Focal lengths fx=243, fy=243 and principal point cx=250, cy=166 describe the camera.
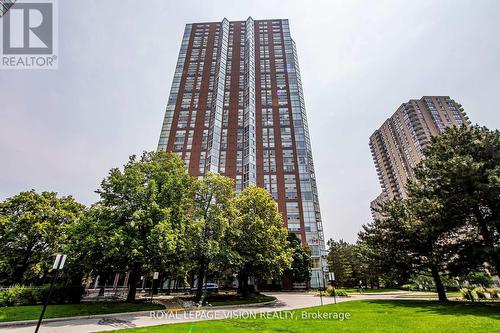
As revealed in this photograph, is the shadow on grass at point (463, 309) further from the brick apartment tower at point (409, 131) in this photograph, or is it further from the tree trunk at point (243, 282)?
the brick apartment tower at point (409, 131)

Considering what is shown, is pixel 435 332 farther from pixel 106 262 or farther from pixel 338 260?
pixel 338 260

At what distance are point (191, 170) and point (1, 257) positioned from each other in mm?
42079

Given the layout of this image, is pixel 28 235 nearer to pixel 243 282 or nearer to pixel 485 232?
pixel 243 282

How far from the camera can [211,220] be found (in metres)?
24.9

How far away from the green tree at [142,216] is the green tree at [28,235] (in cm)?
998

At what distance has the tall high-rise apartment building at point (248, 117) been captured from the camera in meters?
63.2

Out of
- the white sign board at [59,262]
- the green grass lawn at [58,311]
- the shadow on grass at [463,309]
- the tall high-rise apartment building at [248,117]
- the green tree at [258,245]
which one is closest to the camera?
the white sign board at [59,262]

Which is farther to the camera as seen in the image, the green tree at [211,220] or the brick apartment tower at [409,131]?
the brick apartment tower at [409,131]

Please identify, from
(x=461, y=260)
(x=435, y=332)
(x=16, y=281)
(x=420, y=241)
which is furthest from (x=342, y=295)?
(x=16, y=281)

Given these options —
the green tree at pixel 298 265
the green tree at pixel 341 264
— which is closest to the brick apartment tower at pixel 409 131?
the green tree at pixel 341 264

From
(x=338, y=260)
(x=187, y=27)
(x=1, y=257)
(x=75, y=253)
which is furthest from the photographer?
(x=187, y=27)

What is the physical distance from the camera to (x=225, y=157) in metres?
68.4

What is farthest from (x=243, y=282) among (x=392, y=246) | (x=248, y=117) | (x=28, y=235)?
(x=248, y=117)

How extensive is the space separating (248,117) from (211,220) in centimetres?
5201
